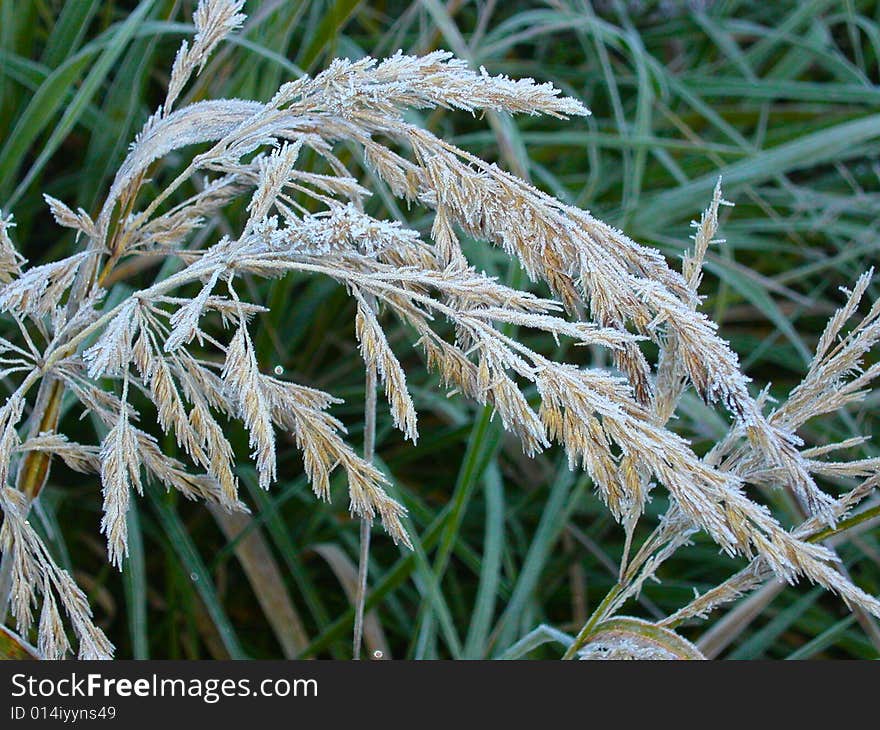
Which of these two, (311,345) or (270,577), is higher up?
(311,345)

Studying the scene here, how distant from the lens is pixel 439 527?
2.98 ft

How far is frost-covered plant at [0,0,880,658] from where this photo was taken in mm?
537

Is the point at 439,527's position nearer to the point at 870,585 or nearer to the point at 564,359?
the point at 564,359

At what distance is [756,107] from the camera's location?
5.11ft

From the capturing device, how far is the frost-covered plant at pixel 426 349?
54 cm

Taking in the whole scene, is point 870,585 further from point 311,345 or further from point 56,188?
point 56,188

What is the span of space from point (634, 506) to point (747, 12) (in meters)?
1.46

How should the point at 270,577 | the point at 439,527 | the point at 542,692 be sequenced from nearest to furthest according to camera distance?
the point at 542,692
the point at 439,527
the point at 270,577

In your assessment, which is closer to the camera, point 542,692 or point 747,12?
point 542,692

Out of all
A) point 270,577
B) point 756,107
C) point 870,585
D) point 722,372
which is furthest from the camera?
point 756,107

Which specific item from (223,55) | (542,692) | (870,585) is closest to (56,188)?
(223,55)

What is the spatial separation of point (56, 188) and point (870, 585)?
122 centimetres

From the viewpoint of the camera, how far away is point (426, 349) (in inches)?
24.0

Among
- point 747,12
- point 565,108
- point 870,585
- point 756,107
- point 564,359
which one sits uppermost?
point 747,12
